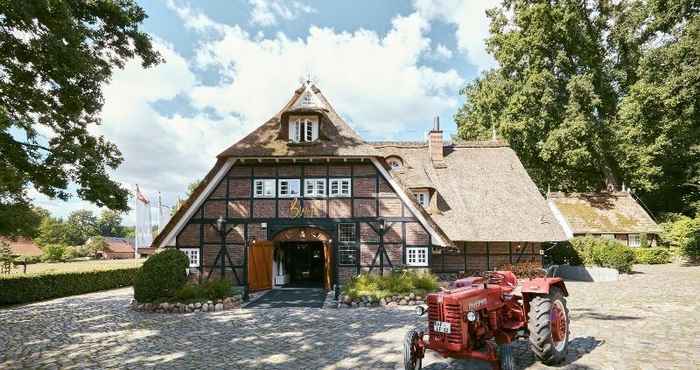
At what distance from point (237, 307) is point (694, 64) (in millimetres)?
31937

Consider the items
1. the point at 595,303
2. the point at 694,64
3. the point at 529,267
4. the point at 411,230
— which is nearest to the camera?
the point at 595,303

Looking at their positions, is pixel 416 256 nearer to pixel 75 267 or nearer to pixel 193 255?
pixel 193 255

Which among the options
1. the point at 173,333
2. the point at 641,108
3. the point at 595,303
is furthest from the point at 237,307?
the point at 641,108

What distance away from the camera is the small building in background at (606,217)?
91.9 ft

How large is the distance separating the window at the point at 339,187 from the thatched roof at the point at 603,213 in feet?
61.2

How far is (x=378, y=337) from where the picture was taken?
9422 millimetres

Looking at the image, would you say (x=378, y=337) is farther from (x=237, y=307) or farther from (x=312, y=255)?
(x=312, y=255)

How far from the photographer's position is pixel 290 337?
9.54 m

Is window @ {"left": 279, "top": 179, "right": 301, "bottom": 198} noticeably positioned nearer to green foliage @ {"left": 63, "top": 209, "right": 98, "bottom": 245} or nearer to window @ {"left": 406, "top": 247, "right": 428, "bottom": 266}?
window @ {"left": 406, "top": 247, "right": 428, "bottom": 266}

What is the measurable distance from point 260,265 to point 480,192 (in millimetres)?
11632

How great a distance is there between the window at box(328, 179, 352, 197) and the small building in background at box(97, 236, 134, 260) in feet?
229

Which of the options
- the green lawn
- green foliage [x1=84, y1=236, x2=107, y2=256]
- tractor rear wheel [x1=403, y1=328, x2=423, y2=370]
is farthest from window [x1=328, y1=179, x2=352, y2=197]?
green foliage [x1=84, y1=236, x2=107, y2=256]

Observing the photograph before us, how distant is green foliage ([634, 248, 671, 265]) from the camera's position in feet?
89.9

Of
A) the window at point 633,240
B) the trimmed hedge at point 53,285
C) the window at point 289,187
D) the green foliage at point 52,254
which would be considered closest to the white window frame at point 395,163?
the window at point 289,187
